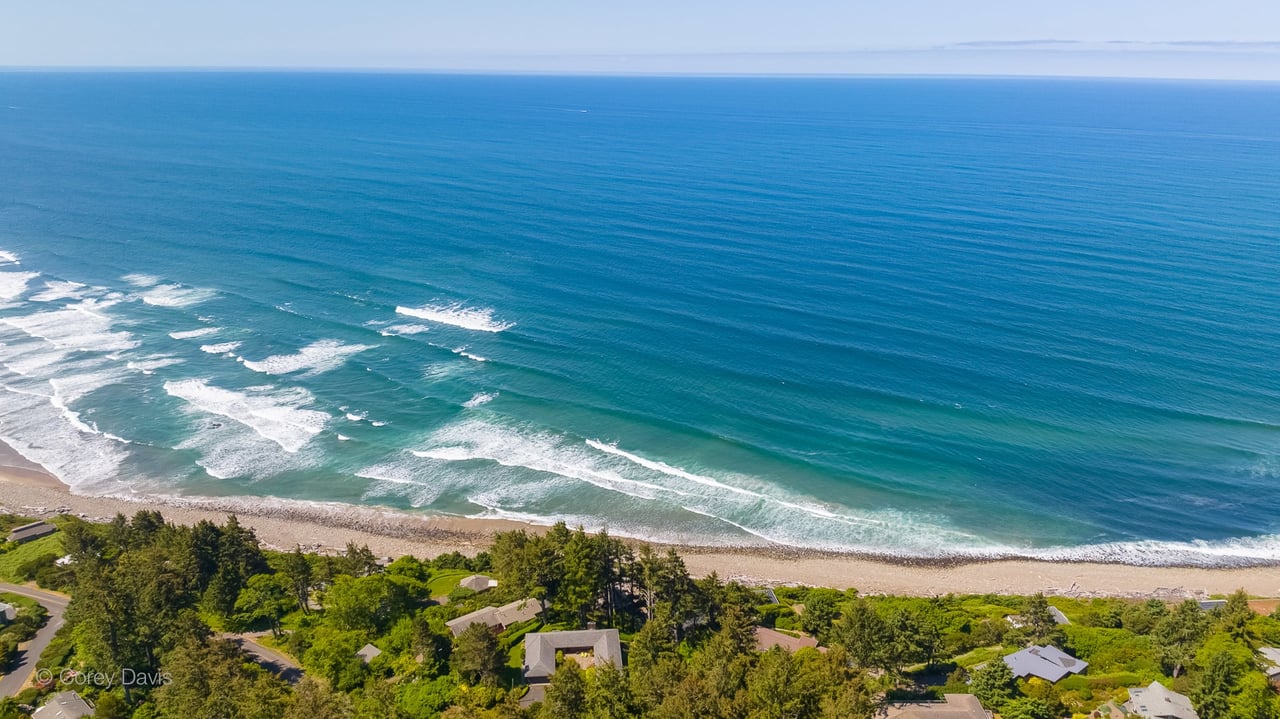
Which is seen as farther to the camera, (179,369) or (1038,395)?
(179,369)

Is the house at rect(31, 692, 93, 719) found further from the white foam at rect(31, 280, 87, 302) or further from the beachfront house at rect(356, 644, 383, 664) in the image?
the white foam at rect(31, 280, 87, 302)

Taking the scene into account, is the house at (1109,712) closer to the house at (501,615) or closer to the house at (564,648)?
the house at (564,648)

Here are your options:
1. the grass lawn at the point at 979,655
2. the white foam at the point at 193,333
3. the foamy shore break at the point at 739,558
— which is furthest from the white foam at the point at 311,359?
the grass lawn at the point at 979,655

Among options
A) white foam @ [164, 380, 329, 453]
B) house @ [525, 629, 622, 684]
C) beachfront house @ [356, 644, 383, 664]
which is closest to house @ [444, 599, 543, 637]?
house @ [525, 629, 622, 684]

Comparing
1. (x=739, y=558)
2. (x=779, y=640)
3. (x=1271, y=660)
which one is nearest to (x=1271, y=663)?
(x=1271, y=660)

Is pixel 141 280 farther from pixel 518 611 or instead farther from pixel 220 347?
pixel 518 611

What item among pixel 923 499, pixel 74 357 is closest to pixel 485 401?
pixel 923 499

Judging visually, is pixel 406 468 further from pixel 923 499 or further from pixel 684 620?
pixel 923 499
